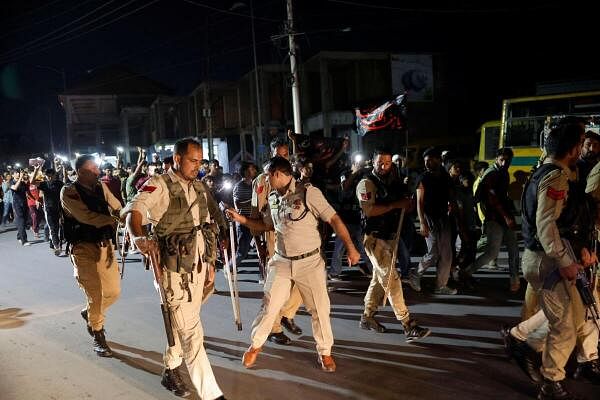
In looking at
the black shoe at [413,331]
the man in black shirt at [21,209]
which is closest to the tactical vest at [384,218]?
the black shoe at [413,331]

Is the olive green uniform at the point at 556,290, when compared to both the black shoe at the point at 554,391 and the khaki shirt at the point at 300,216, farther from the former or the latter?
the khaki shirt at the point at 300,216

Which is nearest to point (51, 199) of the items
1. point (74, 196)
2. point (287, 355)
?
point (74, 196)

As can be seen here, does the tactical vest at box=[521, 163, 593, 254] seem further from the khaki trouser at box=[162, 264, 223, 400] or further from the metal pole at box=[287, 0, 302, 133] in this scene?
the metal pole at box=[287, 0, 302, 133]

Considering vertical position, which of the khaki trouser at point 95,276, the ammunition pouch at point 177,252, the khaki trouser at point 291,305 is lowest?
the khaki trouser at point 291,305

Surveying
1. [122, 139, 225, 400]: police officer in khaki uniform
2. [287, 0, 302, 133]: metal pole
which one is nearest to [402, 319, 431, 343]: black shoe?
[122, 139, 225, 400]: police officer in khaki uniform

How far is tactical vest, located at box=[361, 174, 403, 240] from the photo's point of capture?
5445 mm

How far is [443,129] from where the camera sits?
28.5 metres

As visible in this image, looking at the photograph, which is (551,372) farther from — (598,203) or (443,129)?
(443,129)

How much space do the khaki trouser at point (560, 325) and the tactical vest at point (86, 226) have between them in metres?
4.19

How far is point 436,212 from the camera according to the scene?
22.1 feet

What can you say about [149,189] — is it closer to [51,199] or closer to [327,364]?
[327,364]

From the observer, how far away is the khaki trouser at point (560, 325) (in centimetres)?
378

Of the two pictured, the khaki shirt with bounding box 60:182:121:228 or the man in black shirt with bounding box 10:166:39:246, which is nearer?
the khaki shirt with bounding box 60:182:121:228

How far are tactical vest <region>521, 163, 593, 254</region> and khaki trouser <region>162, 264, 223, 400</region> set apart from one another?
100.0 inches
